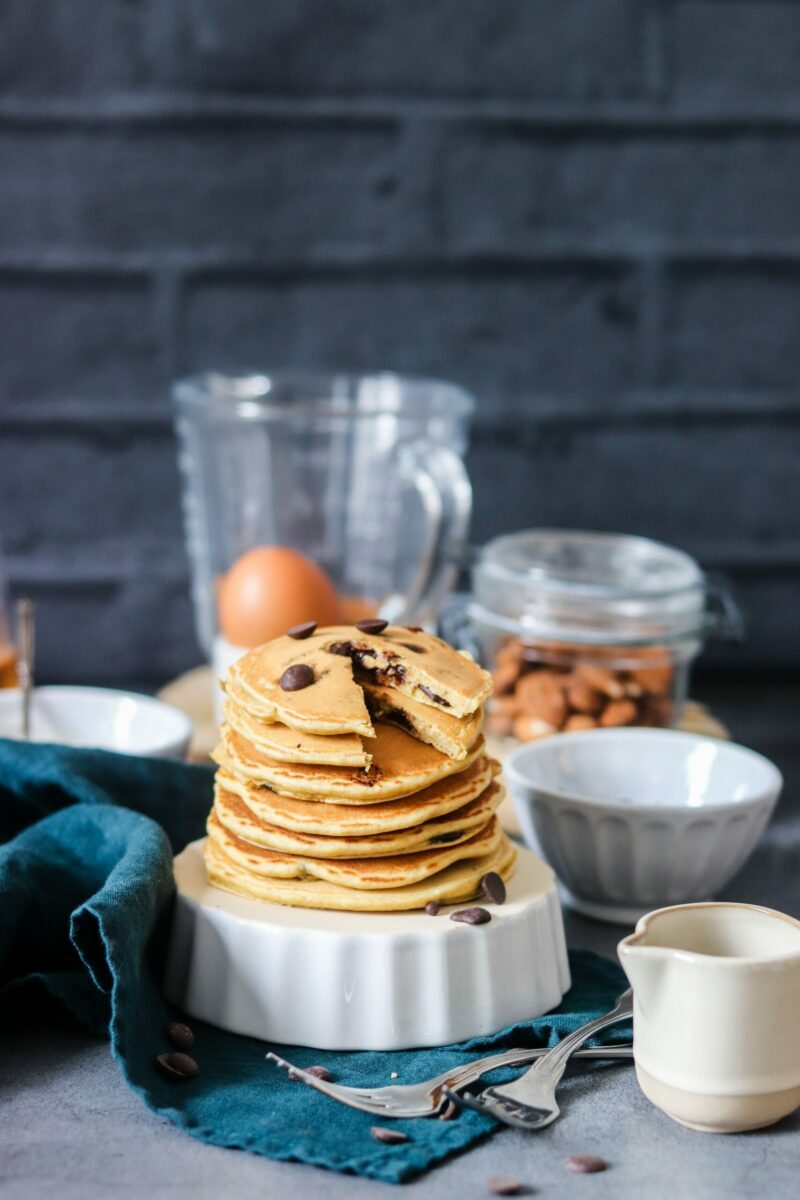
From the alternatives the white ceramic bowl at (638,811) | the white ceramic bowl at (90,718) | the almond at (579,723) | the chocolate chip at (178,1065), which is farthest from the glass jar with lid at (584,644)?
the chocolate chip at (178,1065)

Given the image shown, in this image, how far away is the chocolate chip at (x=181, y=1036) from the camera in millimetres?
711

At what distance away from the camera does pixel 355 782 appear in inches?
27.9

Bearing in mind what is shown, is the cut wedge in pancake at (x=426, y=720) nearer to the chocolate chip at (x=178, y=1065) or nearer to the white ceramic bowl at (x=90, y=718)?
the chocolate chip at (x=178, y=1065)

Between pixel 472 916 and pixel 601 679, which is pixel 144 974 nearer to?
pixel 472 916

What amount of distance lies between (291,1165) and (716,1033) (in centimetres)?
19

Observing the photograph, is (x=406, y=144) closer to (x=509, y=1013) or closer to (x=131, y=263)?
(x=131, y=263)

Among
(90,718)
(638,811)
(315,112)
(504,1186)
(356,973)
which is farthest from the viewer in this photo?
(315,112)

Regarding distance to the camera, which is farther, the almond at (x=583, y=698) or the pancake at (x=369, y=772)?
the almond at (x=583, y=698)

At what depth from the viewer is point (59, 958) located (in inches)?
30.6

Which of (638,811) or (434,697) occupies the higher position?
(434,697)

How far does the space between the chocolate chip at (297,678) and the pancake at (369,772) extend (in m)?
0.04

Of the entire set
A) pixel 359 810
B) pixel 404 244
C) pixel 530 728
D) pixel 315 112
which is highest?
pixel 315 112

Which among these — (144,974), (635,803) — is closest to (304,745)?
(144,974)

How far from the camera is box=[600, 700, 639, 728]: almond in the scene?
3.54 feet
